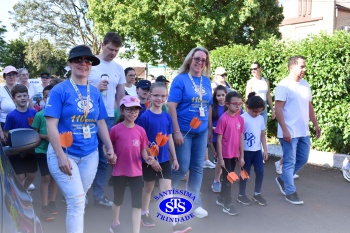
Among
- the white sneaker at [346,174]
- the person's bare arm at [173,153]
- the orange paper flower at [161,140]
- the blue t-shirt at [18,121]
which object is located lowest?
the white sneaker at [346,174]

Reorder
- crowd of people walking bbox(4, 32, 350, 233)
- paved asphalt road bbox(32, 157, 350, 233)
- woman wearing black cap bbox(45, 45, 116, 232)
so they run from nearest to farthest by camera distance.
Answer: woman wearing black cap bbox(45, 45, 116, 232)
crowd of people walking bbox(4, 32, 350, 233)
paved asphalt road bbox(32, 157, 350, 233)

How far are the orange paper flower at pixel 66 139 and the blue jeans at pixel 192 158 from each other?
5.05 ft

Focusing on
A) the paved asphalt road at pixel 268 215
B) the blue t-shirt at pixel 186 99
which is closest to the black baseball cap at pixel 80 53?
the blue t-shirt at pixel 186 99

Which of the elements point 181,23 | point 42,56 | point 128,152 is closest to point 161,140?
point 128,152

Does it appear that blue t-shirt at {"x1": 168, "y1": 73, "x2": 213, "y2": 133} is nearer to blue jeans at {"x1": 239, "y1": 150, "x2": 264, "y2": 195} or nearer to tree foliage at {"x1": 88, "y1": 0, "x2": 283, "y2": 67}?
blue jeans at {"x1": 239, "y1": 150, "x2": 264, "y2": 195}

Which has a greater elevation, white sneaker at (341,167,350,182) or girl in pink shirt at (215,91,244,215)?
girl in pink shirt at (215,91,244,215)

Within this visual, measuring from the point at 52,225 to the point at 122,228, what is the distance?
2.87 ft

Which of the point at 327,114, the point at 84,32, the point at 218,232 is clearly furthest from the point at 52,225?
the point at 84,32

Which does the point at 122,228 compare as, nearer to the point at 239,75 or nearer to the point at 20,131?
the point at 20,131

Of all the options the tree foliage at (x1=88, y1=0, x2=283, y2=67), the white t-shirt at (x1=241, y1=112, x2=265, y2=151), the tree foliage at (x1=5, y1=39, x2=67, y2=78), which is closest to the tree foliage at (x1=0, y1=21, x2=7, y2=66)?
the tree foliage at (x1=88, y1=0, x2=283, y2=67)

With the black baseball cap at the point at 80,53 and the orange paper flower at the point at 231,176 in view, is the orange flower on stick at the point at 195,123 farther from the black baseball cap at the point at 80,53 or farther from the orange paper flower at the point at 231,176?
the black baseball cap at the point at 80,53

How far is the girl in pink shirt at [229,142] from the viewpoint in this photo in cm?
508

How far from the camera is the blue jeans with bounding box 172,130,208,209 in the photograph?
15.0ft

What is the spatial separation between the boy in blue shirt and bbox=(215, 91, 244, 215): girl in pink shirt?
2364 mm
